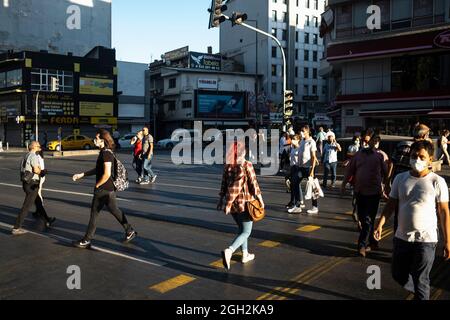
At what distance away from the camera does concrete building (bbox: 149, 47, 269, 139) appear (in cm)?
5844

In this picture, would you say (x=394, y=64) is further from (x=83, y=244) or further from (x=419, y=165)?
(x=419, y=165)

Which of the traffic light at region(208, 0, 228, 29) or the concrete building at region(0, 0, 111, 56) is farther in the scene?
the concrete building at region(0, 0, 111, 56)

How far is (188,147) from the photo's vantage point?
3806 centimetres

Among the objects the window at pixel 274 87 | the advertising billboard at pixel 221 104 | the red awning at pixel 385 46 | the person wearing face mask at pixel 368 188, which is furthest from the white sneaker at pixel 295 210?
the window at pixel 274 87

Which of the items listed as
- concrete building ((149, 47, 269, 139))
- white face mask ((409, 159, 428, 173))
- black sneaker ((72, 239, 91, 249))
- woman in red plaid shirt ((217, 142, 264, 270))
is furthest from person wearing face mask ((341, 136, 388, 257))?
concrete building ((149, 47, 269, 139))

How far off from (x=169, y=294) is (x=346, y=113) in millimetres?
25069

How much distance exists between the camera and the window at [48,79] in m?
46.2

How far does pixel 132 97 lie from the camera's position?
56.4m

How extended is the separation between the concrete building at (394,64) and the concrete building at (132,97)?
3304 centimetres

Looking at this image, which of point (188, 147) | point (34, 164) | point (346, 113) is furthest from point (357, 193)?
point (188, 147)

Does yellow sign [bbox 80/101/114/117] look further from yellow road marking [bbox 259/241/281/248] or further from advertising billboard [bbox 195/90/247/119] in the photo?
yellow road marking [bbox 259/241/281/248]

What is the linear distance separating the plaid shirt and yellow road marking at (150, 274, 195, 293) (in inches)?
40.5

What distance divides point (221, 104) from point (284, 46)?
1750 cm
